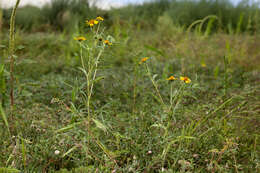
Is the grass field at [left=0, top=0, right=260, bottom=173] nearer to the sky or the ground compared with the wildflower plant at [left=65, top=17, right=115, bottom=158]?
nearer to the ground

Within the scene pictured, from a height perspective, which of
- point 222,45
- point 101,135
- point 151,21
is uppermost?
point 151,21

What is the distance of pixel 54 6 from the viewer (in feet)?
22.9

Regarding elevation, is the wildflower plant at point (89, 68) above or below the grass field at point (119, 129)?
above

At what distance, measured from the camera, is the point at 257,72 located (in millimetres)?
3250

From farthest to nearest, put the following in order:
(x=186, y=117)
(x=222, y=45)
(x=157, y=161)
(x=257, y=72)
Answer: (x=222, y=45) < (x=257, y=72) < (x=186, y=117) < (x=157, y=161)

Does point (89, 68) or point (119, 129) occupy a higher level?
point (89, 68)

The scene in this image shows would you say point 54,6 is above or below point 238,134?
above

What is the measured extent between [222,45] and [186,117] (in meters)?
2.68

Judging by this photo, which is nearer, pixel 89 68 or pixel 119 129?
pixel 89 68

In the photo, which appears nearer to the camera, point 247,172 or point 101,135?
point 247,172

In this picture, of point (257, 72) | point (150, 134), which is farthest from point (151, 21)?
point (150, 134)

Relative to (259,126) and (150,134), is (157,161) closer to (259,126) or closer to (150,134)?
(150,134)

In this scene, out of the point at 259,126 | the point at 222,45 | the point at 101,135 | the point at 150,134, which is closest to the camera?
the point at 150,134

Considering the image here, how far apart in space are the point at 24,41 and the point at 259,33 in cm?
365
